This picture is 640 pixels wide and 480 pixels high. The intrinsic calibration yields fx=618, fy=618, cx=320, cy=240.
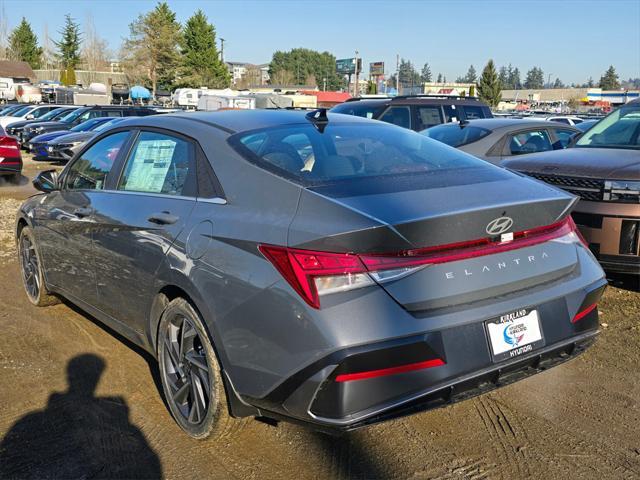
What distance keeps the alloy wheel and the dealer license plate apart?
1.33 m

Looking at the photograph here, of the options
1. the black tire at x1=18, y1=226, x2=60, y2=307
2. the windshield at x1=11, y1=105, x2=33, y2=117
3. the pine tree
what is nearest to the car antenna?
the black tire at x1=18, y1=226, x2=60, y2=307

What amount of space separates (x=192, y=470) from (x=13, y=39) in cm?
10279

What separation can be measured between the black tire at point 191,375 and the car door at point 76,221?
101 cm

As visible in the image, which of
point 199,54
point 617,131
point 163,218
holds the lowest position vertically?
point 163,218

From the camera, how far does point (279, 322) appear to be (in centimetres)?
249

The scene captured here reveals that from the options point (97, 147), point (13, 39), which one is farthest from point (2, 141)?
point (13, 39)

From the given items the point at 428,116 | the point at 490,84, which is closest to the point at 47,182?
the point at 428,116

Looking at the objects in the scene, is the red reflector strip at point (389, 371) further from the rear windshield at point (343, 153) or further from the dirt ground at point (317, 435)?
the rear windshield at point (343, 153)

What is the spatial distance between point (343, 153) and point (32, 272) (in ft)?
10.9

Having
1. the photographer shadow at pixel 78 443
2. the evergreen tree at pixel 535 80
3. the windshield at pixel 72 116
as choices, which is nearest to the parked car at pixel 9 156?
the windshield at pixel 72 116

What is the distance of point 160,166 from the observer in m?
3.64

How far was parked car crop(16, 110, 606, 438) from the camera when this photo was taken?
2.40 meters

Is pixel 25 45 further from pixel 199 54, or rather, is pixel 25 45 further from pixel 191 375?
pixel 191 375

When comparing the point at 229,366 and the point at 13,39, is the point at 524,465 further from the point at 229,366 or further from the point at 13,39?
the point at 13,39
